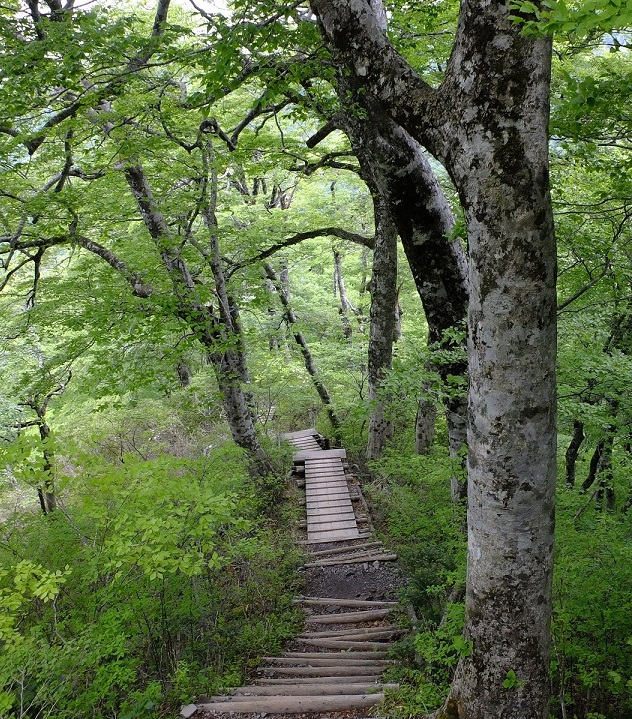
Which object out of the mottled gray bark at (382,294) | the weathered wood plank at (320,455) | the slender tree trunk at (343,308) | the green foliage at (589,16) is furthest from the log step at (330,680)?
the slender tree trunk at (343,308)

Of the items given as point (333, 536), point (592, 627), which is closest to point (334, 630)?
point (333, 536)

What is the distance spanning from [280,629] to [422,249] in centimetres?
483

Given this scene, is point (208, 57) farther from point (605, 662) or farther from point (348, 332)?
point (348, 332)

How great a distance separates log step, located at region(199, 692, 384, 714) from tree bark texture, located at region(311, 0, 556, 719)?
1.38 metres

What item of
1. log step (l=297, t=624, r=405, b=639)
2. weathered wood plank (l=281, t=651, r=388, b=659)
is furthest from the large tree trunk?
log step (l=297, t=624, r=405, b=639)

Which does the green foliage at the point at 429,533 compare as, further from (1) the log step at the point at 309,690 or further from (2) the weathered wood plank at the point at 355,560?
(1) the log step at the point at 309,690

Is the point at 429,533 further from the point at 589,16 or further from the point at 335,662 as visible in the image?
the point at 589,16

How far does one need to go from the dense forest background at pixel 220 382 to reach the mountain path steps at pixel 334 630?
13.0 inches

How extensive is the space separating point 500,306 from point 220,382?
6799mm

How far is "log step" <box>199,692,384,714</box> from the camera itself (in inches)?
160

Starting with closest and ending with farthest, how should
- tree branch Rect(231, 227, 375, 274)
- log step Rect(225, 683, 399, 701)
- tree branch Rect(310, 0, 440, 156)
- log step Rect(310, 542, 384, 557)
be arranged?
tree branch Rect(310, 0, 440, 156), log step Rect(225, 683, 399, 701), log step Rect(310, 542, 384, 557), tree branch Rect(231, 227, 375, 274)

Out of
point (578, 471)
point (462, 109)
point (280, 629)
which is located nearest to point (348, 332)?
point (578, 471)

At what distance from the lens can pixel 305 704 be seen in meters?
4.14

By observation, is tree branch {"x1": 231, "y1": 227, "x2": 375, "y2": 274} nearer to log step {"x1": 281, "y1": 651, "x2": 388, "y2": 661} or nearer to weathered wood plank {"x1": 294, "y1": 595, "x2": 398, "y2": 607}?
weathered wood plank {"x1": 294, "y1": 595, "x2": 398, "y2": 607}
